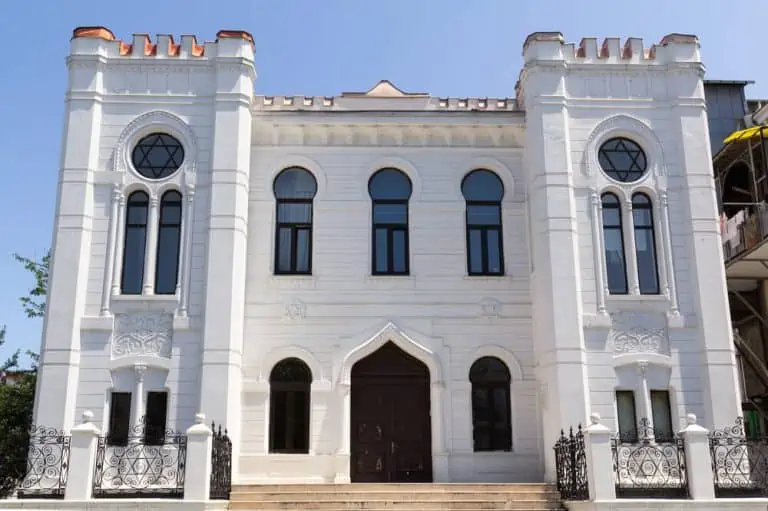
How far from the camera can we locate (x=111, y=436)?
46.6 ft

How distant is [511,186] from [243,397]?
23.4 feet

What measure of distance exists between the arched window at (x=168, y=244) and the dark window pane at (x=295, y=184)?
7.09ft

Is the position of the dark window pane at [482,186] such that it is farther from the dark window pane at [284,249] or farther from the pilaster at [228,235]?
the pilaster at [228,235]

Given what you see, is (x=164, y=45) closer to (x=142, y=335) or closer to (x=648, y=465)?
(x=142, y=335)

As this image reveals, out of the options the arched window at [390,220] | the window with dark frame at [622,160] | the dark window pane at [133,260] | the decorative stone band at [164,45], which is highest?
the decorative stone band at [164,45]

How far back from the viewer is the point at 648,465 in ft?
45.8

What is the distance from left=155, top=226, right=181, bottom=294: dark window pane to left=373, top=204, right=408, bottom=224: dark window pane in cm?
413

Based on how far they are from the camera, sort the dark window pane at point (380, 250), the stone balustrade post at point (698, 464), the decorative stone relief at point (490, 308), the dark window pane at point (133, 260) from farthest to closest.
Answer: the dark window pane at point (380, 250)
the decorative stone relief at point (490, 308)
the dark window pane at point (133, 260)
the stone balustrade post at point (698, 464)

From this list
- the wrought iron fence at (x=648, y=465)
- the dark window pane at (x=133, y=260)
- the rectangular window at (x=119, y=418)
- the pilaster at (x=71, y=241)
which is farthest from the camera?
the dark window pane at (x=133, y=260)

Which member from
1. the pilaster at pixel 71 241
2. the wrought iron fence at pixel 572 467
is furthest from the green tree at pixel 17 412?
the wrought iron fence at pixel 572 467

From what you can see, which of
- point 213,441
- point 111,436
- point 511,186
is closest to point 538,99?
point 511,186

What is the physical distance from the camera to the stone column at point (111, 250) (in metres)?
14.8

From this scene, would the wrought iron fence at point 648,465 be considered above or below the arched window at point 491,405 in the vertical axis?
below

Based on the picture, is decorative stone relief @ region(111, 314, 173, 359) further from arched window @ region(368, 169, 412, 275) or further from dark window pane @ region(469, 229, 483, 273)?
dark window pane @ region(469, 229, 483, 273)
